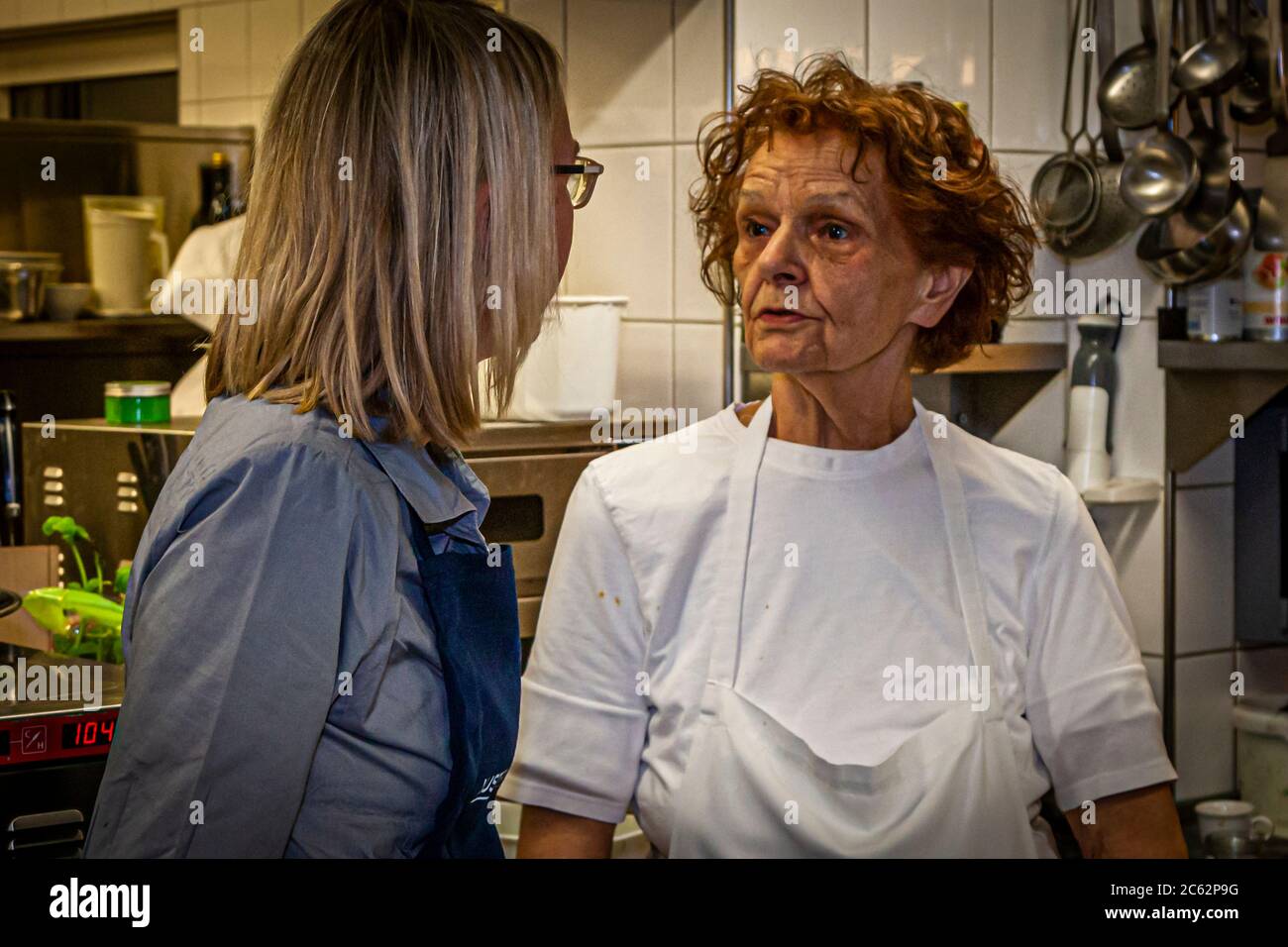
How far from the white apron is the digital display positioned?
35 cm

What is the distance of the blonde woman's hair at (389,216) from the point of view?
2.10ft

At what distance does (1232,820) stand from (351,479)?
76 cm

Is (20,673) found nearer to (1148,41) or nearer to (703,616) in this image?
(703,616)

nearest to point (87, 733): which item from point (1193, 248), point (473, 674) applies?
point (473, 674)

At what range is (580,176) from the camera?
0.72m

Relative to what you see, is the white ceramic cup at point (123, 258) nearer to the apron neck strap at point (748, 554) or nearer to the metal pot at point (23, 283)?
the metal pot at point (23, 283)

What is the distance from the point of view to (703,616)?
0.88 metres

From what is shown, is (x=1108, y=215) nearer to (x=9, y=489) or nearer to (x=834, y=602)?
(x=834, y=602)

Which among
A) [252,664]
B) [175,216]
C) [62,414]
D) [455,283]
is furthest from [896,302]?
[175,216]

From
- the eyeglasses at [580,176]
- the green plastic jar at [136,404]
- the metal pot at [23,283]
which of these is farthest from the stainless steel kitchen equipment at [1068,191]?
the metal pot at [23,283]

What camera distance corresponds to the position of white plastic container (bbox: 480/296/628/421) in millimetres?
1074

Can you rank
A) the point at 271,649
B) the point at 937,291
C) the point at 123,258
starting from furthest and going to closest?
the point at 123,258 < the point at 937,291 < the point at 271,649

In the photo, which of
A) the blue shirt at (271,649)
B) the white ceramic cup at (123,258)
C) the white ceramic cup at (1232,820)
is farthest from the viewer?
the white ceramic cup at (123,258)

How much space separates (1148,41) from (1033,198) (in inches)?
7.4
